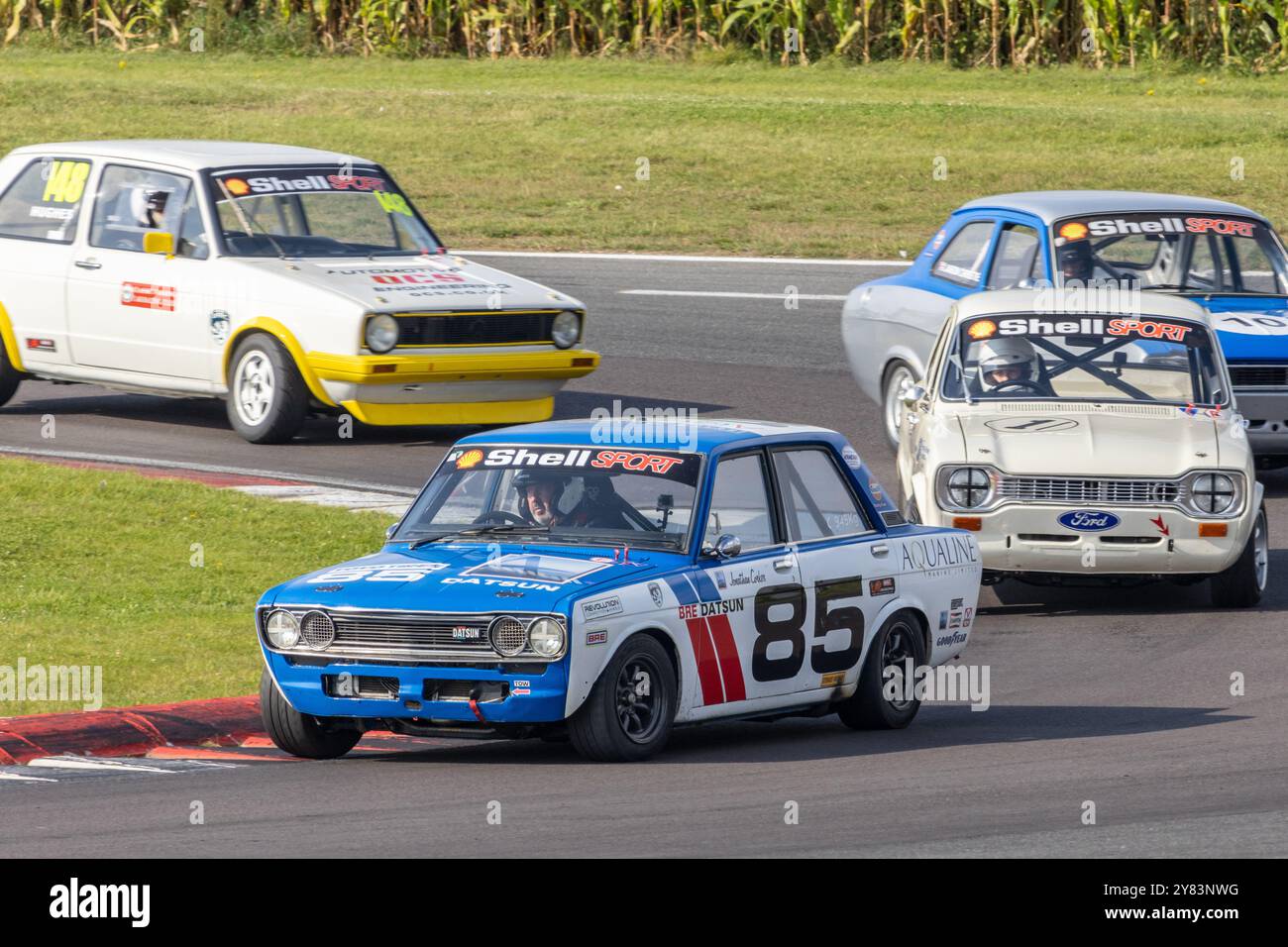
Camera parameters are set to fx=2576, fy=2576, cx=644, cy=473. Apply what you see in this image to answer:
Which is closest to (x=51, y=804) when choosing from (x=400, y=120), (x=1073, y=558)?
(x=1073, y=558)

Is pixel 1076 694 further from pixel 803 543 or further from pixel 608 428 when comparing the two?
pixel 608 428

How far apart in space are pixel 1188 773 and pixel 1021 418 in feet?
13.3

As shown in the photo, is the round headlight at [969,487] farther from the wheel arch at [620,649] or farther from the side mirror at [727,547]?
the wheel arch at [620,649]

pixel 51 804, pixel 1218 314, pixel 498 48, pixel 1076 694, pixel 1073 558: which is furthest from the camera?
pixel 498 48

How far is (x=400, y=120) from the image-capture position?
1288 inches

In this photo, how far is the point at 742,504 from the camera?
386 inches

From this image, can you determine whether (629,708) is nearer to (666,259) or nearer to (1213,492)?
(1213,492)

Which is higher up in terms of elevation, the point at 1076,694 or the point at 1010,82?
the point at 1010,82

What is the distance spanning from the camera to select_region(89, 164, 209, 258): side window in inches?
655

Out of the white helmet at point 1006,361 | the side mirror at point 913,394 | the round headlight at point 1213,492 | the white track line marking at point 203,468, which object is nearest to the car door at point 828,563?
the round headlight at point 1213,492

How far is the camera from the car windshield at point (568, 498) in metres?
9.55

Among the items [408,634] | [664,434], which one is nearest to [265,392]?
[664,434]

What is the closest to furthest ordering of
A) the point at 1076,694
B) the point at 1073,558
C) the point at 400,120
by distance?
the point at 1076,694 < the point at 1073,558 < the point at 400,120

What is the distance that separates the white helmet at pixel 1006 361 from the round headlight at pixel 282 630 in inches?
203
